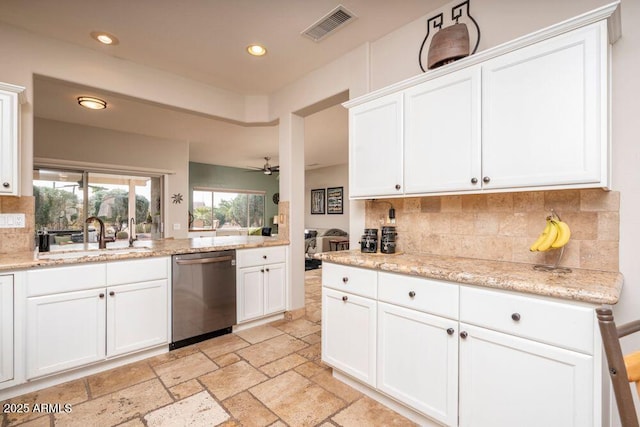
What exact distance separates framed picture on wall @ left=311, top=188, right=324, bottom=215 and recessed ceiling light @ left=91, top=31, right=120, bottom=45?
7.11 meters

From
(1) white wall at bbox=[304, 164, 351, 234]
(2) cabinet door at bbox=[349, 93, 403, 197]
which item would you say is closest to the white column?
(2) cabinet door at bbox=[349, 93, 403, 197]

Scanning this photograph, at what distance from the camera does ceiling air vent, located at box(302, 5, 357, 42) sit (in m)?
2.26

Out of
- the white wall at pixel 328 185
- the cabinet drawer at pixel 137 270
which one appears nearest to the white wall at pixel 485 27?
the cabinet drawer at pixel 137 270

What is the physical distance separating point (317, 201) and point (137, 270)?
24.1 feet

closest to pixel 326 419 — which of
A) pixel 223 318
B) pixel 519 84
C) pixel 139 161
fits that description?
pixel 223 318

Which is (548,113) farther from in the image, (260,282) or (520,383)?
(260,282)

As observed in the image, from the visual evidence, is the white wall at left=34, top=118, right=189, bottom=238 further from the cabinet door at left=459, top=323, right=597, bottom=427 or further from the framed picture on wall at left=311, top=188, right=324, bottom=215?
the cabinet door at left=459, top=323, right=597, bottom=427

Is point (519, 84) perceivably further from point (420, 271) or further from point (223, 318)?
point (223, 318)

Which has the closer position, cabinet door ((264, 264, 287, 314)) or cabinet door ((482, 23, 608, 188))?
cabinet door ((482, 23, 608, 188))

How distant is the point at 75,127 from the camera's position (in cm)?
480

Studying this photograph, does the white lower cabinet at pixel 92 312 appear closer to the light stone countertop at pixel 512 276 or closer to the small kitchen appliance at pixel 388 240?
the light stone countertop at pixel 512 276

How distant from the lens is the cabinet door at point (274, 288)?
129 inches

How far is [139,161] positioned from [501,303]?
5.81 m

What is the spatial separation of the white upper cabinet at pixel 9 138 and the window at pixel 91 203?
235 centimetres
